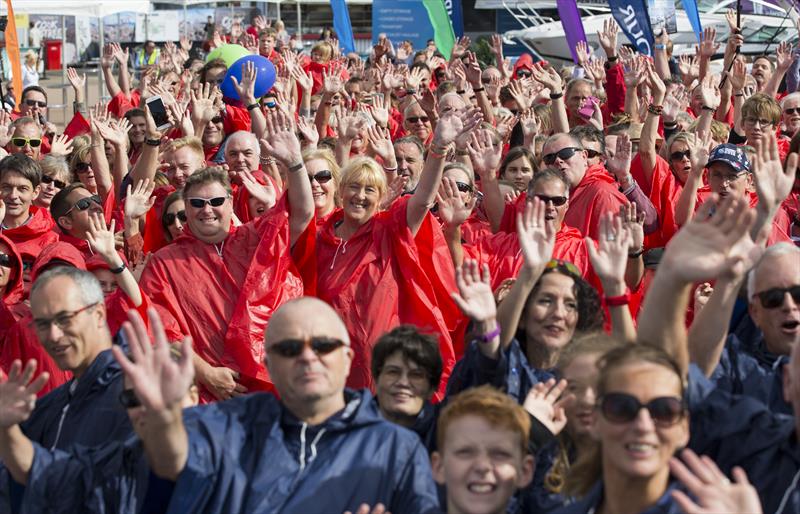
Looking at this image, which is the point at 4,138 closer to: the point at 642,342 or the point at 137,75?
the point at 642,342

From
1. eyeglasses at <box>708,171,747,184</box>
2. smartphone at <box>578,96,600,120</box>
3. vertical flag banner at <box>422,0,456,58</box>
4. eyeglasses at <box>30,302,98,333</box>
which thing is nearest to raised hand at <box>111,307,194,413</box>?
eyeglasses at <box>30,302,98,333</box>

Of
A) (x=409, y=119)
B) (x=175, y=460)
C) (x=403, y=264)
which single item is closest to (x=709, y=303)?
(x=175, y=460)

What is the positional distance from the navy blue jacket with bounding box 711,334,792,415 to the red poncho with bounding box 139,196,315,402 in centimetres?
204

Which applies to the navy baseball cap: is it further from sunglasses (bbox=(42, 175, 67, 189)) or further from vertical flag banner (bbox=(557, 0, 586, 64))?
vertical flag banner (bbox=(557, 0, 586, 64))

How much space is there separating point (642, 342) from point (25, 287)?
3.56m

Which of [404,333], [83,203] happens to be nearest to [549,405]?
[404,333]

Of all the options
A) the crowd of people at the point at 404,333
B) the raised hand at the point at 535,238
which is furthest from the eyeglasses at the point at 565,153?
the raised hand at the point at 535,238

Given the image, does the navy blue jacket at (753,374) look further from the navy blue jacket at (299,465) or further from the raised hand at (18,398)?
the raised hand at (18,398)

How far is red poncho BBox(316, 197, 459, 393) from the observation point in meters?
5.29

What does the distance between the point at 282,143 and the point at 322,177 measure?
1.89 ft

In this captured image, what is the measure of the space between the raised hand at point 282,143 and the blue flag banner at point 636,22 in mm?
7516

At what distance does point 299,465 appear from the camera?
3305 millimetres

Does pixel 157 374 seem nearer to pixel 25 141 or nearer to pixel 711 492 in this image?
pixel 711 492

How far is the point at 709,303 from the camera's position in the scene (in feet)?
12.0
